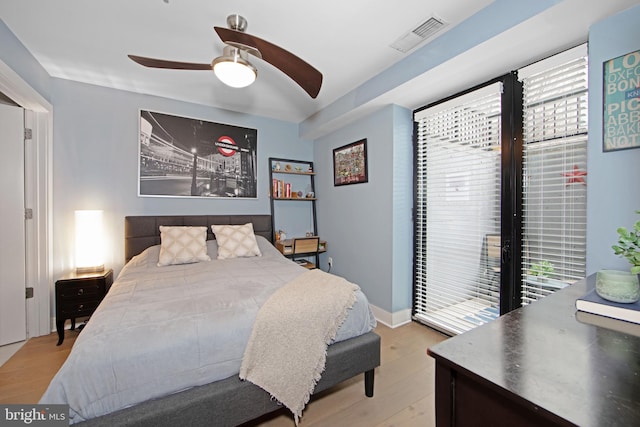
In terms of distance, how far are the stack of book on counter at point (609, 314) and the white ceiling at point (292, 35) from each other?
1.53m

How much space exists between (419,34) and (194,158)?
9.15ft

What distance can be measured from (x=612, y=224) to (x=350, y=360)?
5.45 ft

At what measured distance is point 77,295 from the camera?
247 centimetres

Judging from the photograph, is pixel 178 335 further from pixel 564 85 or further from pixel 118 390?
pixel 564 85

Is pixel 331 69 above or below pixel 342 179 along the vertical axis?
above

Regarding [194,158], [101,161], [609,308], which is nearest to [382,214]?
[609,308]

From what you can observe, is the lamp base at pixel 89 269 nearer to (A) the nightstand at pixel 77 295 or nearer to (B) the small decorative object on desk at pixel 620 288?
(A) the nightstand at pixel 77 295

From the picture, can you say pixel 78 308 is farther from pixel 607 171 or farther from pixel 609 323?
pixel 607 171

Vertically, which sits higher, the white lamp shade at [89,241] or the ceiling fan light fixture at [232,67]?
the ceiling fan light fixture at [232,67]

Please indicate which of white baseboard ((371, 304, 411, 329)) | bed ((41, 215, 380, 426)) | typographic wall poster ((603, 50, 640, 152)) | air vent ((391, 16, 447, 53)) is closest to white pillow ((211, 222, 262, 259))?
bed ((41, 215, 380, 426))

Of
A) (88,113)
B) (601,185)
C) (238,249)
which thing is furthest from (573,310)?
(88,113)

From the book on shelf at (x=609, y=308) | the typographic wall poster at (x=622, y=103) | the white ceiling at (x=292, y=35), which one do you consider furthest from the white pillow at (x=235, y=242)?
the typographic wall poster at (x=622, y=103)

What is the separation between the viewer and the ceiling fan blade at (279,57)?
1530 mm

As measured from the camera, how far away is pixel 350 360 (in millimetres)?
1691
